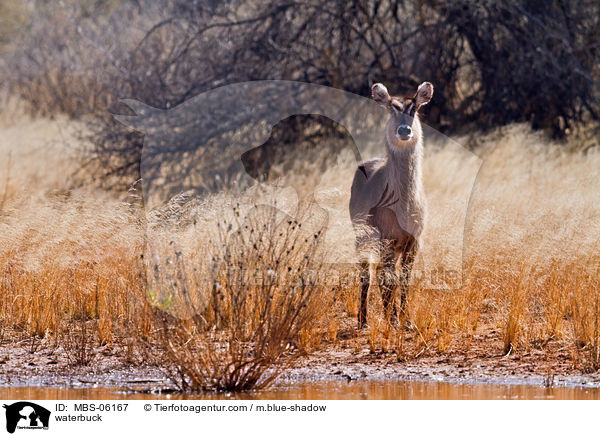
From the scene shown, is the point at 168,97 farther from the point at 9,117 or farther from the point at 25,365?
the point at 25,365

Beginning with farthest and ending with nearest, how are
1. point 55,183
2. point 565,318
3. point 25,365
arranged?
1. point 55,183
2. point 565,318
3. point 25,365

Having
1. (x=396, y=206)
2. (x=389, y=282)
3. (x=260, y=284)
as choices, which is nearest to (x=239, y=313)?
(x=260, y=284)

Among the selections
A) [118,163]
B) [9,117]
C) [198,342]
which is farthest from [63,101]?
[198,342]

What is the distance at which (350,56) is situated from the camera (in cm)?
1767

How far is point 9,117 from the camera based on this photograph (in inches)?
775

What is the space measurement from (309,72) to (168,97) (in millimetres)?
2668

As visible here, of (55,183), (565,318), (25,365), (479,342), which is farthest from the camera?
(55,183)

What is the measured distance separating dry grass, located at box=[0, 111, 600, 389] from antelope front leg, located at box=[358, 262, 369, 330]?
16 cm

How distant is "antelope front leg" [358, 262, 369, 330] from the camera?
9102mm

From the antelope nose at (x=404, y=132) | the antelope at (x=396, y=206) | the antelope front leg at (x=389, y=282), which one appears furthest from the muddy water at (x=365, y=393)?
the antelope nose at (x=404, y=132)
